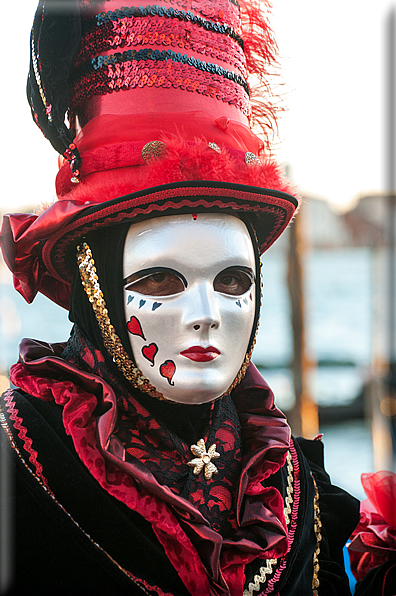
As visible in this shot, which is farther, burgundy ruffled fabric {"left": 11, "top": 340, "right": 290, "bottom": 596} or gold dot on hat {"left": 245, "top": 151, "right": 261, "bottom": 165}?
gold dot on hat {"left": 245, "top": 151, "right": 261, "bottom": 165}

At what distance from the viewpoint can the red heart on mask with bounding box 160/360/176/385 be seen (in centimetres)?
140

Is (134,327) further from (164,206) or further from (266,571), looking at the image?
(266,571)

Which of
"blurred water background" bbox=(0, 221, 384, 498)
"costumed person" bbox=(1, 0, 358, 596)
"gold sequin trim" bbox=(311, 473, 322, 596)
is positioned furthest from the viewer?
"blurred water background" bbox=(0, 221, 384, 498)

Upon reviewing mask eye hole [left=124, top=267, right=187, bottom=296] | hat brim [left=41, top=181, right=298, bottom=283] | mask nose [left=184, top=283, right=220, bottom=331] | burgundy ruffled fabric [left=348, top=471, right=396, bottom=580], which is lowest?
burgundy ruffled fabric [left=348, top=471, right=396, bottom=580]

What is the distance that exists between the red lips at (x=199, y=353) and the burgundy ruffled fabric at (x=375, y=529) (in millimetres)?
862

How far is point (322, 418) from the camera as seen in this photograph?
11.3 meters

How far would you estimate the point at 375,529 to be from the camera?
1765 millimetres

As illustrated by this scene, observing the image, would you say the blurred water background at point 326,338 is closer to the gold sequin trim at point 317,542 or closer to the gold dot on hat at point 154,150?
the gold dot on hat at point 154,150

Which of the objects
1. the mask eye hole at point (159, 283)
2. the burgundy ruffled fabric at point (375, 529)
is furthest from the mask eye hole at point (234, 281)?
the burgundy ruffled fabric at point (375, 529)

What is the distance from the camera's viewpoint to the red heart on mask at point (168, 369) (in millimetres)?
1403

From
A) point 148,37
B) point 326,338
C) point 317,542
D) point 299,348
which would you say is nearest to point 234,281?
point 148,37

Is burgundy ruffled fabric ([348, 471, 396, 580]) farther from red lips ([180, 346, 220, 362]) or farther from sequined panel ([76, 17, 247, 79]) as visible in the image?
sequined panel ([76, 17, 247, 79])

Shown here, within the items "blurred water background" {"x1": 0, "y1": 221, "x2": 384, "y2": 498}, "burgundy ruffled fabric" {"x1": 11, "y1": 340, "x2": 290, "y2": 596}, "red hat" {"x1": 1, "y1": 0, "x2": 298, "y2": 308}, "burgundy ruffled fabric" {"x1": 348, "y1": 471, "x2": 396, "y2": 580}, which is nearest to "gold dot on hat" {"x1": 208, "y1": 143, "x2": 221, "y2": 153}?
"red hat" {"x1": 1, "y1": 0, "x2": 298, "y2": 308}

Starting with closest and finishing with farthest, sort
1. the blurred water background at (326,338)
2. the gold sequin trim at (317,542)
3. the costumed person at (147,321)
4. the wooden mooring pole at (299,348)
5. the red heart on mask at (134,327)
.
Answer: the costumed person at (147,321) < the red heart on mask at (134,327) < the gold sequin trim at (317,542) < the wooden mooring pole at (299,348) < the blurred water background at (326,338)
